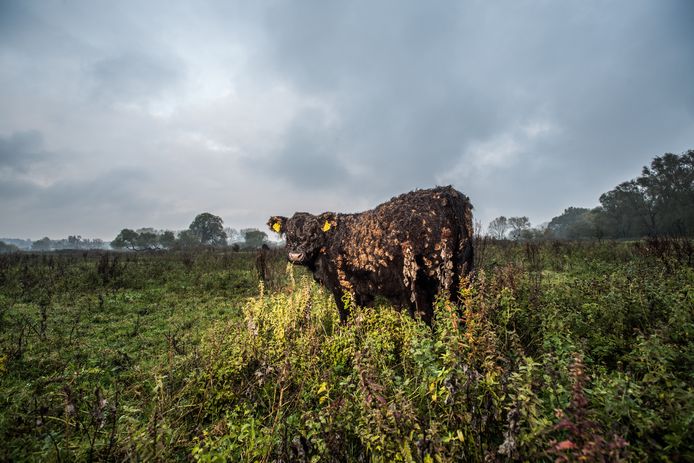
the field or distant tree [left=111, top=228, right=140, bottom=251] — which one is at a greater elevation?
distant tree [left=111, top=228, right=140, bottom=251]

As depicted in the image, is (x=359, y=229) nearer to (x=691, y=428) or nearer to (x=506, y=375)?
(x=506, y=375)

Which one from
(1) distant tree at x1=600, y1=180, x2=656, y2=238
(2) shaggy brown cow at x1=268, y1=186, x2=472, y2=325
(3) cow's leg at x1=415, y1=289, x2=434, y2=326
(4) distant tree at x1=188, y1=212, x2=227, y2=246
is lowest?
(3) cow's leg at x1=415, y1=289, x2=434, y2=326

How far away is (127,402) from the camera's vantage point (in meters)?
3.88

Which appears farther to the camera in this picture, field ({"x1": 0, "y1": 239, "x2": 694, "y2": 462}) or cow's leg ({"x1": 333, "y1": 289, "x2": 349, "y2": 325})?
cow's leg ({"x1": 333, "y1": 289, "x2": 349, "y2": 325})

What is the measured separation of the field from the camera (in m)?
2.08

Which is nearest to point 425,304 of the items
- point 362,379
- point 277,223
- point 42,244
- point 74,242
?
point 362,379

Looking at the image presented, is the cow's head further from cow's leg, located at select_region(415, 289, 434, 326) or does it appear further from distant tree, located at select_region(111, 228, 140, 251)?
distant tree, located at select_region(111, 228, 140, 251)

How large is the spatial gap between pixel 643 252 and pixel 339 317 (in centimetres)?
1349

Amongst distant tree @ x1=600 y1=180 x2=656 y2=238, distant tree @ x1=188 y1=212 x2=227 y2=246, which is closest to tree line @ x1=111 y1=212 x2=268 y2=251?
distant tree @ x1=188 y1=212 x2=227 y2=246

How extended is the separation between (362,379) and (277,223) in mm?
5132

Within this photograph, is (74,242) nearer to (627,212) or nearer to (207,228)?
(207,228)

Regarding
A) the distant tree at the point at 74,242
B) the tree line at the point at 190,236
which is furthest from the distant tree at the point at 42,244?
the tree line at the point at 190,236

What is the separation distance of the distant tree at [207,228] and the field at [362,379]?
94.9 meters

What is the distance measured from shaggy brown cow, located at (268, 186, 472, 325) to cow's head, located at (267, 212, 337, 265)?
0.07 feet
